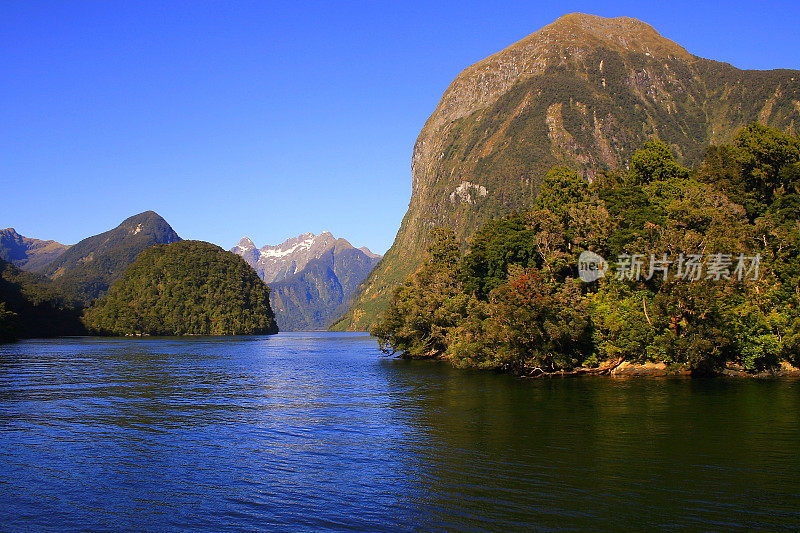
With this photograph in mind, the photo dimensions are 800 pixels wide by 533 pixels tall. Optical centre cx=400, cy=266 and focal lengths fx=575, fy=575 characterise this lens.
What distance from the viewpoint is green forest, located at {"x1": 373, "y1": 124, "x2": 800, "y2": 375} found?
201ft

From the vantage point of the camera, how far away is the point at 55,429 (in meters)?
36.8

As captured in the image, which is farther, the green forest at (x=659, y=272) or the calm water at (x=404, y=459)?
the green forest at (x=659, y=272)

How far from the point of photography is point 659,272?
212 feet

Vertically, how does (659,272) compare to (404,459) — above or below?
above

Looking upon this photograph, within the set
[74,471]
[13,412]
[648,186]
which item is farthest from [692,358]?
[13,412]

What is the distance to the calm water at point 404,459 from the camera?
2083 cm

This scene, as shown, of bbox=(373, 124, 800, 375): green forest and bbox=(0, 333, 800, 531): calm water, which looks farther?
bbox=(373, 124, 800, 375): green forest

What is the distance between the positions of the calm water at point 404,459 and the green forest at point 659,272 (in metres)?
8.46

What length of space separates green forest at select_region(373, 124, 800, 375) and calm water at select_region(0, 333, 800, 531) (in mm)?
8465

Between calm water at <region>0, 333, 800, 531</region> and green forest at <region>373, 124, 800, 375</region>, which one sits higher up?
green forest at <region>373, 124, 800, 375</region>

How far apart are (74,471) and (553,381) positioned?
162ft

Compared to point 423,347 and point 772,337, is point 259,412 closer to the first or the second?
point 772,337

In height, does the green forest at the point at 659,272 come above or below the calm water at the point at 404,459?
above

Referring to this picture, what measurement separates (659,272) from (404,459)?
1838 inches
